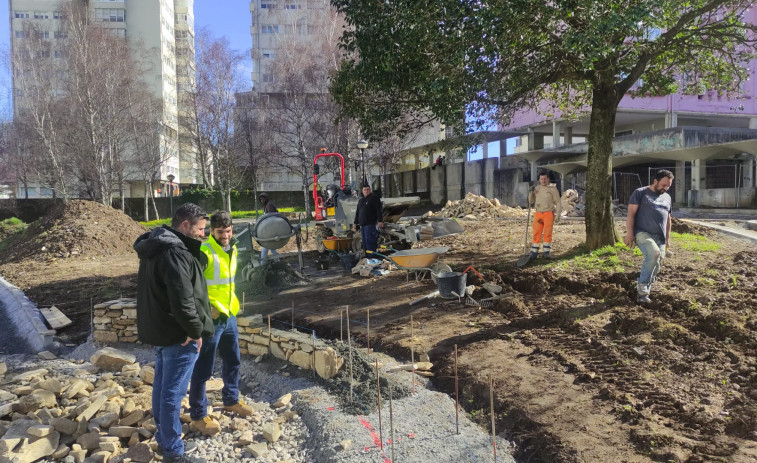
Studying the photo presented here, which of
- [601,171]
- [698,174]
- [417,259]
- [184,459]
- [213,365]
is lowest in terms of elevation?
[184,459]

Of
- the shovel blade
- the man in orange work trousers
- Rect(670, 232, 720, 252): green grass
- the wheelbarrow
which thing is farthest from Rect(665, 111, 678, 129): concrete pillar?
the wheelbarrow

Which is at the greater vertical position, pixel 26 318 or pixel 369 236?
pixel 369 236

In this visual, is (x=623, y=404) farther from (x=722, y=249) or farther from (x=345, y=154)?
(x=345, y=154)

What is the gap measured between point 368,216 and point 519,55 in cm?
398

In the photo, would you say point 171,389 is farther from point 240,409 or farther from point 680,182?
point 680,182

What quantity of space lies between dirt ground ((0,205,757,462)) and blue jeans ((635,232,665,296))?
0.24 m

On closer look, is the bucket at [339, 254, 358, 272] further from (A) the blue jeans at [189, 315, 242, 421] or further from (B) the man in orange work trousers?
(A) the blue jeans at [189, 315, 242, 421]

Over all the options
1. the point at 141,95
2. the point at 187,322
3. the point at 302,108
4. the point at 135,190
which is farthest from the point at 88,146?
the point at 187,322

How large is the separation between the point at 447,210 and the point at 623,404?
1860 centimetres

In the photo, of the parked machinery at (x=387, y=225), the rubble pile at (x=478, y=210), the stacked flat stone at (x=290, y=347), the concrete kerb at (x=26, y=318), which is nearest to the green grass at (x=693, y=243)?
the parked machinery at (x=387, y=225)

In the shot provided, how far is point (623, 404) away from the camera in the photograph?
399 centimetres

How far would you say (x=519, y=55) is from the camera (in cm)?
877

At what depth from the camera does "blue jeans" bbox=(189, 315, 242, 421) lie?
3990 millimetres

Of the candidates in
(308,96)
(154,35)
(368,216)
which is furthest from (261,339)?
(154,35)
